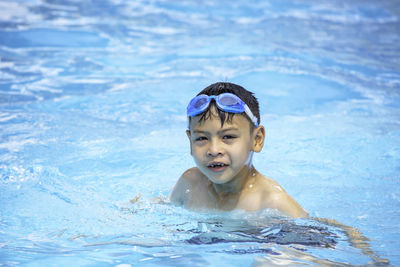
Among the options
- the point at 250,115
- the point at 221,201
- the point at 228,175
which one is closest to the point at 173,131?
the point at 221,201

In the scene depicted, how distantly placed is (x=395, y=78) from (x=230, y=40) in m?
3.60

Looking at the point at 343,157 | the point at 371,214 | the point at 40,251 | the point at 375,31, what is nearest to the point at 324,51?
the point at 375,31

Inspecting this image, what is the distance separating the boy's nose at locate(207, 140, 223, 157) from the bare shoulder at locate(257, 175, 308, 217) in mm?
546

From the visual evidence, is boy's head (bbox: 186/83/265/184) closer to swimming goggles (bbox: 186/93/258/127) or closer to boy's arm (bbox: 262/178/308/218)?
swimming goggles (bbox: 186/93/258/127)

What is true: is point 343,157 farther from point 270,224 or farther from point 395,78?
point 395,78

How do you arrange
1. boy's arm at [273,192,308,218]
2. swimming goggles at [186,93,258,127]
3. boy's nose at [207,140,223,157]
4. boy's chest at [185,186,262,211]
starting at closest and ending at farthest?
boy's nose at [207,140,223,157]
swimming goggles at [186,93,258,127]
boy's arm at [273,192,308,218]
boy's chest at [185,186,262,211]

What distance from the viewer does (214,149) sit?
12.6 feet

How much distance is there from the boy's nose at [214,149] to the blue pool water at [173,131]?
613mm

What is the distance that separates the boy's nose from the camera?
3.84m

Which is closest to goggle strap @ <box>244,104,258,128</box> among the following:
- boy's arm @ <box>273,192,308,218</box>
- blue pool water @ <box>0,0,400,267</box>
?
boy's arm @ <box>273,192,308,218</box>

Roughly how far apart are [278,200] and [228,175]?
1.45 feet

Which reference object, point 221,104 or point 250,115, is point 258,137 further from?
point 221,104

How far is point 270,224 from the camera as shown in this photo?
4098 millimetres

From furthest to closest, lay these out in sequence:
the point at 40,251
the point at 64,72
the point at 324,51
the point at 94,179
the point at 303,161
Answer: the point at 324,51
the point at 64,72
the point at 303,161
the point at 94,179
the point at 40,251
